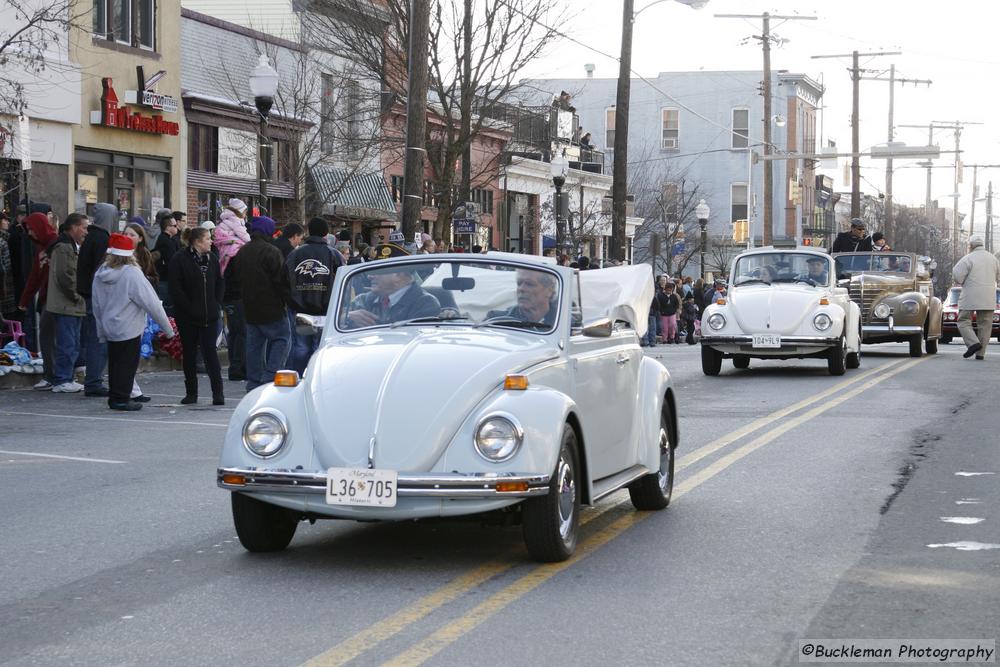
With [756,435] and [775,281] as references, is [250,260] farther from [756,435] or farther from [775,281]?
[775,281]

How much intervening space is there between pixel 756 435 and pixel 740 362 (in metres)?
9.58

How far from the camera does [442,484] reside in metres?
6.75

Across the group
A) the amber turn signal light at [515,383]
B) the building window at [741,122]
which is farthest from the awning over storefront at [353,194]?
the building window at [741,122]

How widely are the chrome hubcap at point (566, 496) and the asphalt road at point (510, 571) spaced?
0.71ft

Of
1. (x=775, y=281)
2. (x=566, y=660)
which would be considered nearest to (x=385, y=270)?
(x=566, y=660)

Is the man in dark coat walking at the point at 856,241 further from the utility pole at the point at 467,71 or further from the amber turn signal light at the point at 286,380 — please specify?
the amber turn signal light at the point at 286,380

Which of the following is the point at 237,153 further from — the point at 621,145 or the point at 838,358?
the point at 838,358

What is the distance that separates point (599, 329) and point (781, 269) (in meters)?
14.3

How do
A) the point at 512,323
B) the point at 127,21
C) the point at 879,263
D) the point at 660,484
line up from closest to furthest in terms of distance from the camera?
the point at 512,323 < the point at 660,484 < the point at 879,263 < the point at 127,21

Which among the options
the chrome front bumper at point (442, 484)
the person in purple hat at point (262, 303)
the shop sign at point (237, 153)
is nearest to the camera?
the chrome front bumper at point (442, 484)

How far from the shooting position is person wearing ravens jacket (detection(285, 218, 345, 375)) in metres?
15.5

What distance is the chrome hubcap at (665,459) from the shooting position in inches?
361

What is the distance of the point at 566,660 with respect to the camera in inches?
214

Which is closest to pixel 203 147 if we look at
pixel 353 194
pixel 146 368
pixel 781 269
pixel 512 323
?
pixel 353 194
